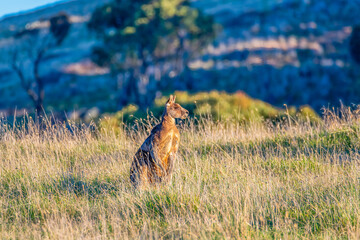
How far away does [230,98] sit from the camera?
50.4 ft

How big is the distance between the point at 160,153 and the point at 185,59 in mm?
35029

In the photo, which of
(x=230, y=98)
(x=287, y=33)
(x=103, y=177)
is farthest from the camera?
(x=287, y=33)

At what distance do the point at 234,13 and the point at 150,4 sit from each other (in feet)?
130

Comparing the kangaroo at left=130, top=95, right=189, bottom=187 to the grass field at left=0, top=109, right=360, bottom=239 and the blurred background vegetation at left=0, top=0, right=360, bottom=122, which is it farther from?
the blurred background vegetation at left=0, top=0, right=360, bottom=122

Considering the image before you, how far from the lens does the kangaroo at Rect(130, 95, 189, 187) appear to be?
5938mm

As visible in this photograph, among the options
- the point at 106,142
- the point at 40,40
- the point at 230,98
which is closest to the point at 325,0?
the point at 40,40

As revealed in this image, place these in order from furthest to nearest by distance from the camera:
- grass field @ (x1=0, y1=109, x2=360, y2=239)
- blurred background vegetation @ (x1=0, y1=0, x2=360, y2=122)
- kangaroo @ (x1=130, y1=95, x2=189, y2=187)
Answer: blurred background vegetation @ (x1=0, y1=0, x2=360, y2=122) → kangaroo @ (x1=130, y1=95, x2=189, y2=187) → grass field @ (x1=0, y1=109, x2=360, y2=239)

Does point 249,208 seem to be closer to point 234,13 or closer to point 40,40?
point 40,40

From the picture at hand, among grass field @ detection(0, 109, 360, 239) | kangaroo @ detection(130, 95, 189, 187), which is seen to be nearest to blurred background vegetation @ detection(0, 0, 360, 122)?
grass field @ detection(0, 109, 360, 239)

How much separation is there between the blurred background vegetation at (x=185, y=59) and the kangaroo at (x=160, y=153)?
27.0 feet

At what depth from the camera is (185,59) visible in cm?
4038

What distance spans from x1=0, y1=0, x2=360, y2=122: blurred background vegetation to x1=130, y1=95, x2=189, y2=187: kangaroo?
27.0 feet

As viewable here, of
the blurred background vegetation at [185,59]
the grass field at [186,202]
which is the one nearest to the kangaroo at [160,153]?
the grass field at [186,202]

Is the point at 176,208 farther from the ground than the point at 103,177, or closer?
closer
